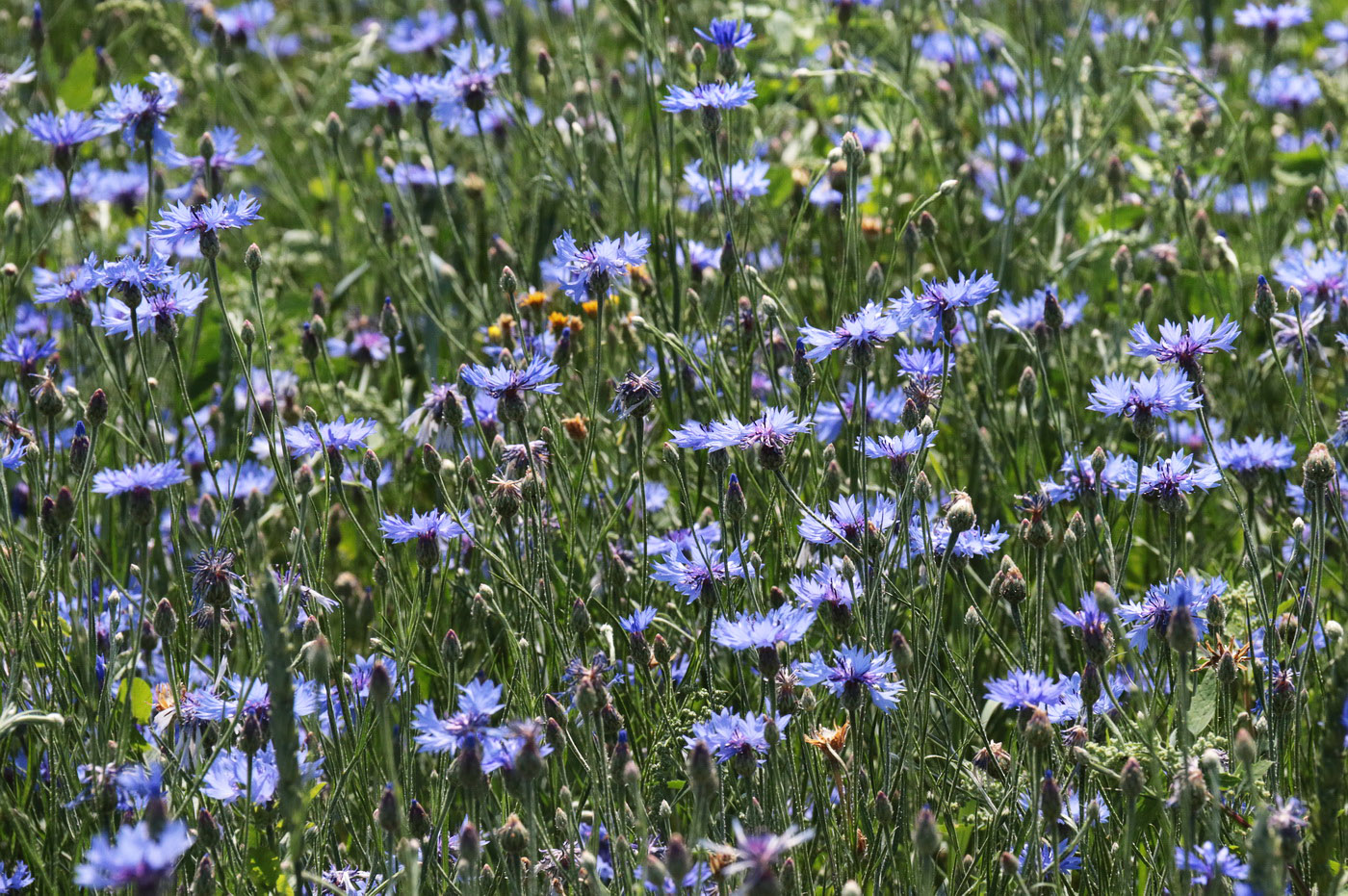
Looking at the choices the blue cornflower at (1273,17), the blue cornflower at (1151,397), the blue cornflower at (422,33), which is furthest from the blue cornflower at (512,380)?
the blue cornflower at (1273,17)

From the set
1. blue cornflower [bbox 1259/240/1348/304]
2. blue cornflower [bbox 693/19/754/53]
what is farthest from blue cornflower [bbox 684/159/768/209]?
blue cornflower [bbox 1259/240/1348/304]

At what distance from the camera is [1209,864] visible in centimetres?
147

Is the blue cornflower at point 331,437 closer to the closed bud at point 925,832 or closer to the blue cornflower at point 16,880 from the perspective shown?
the blue cornflower at point 16,880

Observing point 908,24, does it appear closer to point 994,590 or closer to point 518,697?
point 994,590

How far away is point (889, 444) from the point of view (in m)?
1.87

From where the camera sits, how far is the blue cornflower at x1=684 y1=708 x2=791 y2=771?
5.32 ft

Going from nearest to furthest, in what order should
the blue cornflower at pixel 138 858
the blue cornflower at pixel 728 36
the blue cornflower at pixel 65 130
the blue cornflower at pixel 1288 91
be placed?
the blue cornflower at pixel 138 858 → the blue cornflower at pixel 728 36 → the blue cornflower at pixel 65 130 → the blue cornflower at pixel 1288 91

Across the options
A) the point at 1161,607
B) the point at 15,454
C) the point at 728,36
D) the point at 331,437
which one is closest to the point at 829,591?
the point at 1161,607

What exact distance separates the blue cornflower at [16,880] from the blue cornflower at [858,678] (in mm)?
988

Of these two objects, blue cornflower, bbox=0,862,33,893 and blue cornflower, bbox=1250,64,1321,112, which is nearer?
blue cornflower, bbox=0,862,33,893

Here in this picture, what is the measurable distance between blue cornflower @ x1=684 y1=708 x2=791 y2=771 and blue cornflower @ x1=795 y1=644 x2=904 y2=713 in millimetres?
67

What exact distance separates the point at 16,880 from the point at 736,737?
3.00ft

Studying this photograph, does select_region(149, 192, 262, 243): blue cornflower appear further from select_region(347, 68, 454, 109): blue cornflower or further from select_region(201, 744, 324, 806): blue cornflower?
select_region(347, 68, 454, 109): blue cornflower

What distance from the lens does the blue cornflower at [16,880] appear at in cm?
168
